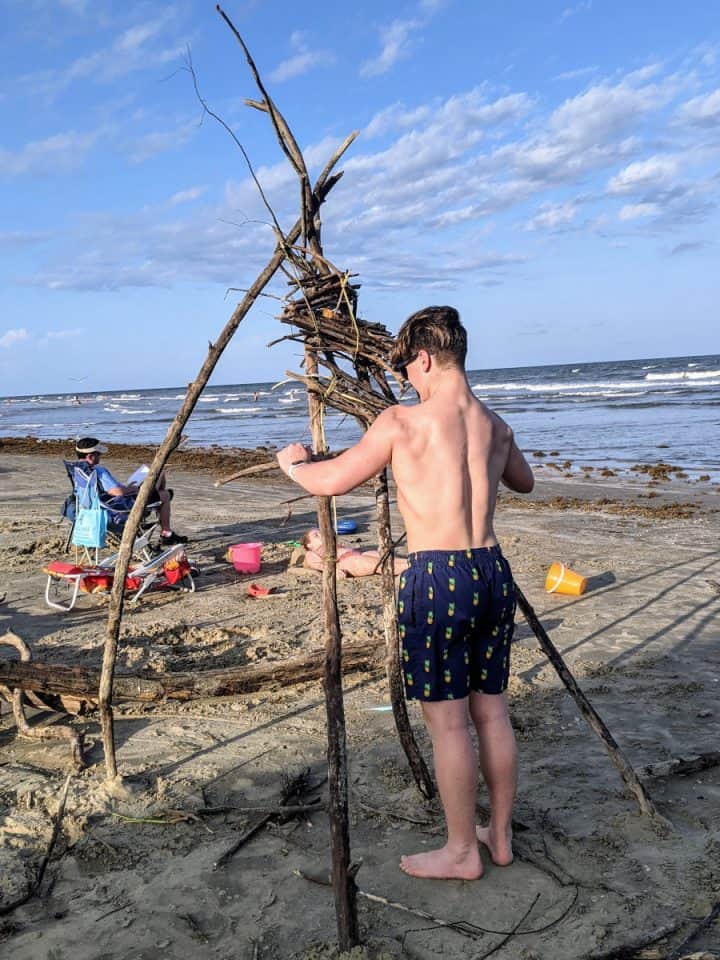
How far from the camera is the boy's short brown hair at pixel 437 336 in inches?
115

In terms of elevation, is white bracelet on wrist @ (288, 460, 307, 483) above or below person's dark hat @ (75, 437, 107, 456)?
above

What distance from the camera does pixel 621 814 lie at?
3.43 m

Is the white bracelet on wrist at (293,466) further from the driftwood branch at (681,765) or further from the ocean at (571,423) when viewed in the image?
the ocean at (571,423)

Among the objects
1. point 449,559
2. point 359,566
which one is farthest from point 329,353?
point 359,566

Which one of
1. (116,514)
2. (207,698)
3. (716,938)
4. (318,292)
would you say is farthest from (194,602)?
(716,938)

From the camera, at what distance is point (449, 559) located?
2857 mm

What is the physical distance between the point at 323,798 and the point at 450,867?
854 mm

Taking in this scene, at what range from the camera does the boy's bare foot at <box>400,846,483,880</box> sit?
2990 millimetres

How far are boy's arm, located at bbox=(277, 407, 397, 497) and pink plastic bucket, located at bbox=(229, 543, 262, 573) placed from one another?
5132mm

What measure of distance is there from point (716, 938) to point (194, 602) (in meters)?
5.15

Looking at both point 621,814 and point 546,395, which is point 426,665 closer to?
point 621,814

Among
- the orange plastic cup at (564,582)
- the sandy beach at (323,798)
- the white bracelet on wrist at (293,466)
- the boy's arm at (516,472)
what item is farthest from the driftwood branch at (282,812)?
the orange plastic cup at (564,582)

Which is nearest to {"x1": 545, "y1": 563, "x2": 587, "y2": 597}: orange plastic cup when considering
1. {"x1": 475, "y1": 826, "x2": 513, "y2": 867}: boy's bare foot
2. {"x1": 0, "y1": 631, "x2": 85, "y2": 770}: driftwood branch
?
{"x1": 475, "y1": 826, "x2": 513, "y2": 867}: boy's bare foot

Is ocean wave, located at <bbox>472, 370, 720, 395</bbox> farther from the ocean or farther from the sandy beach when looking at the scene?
the sandy beach
